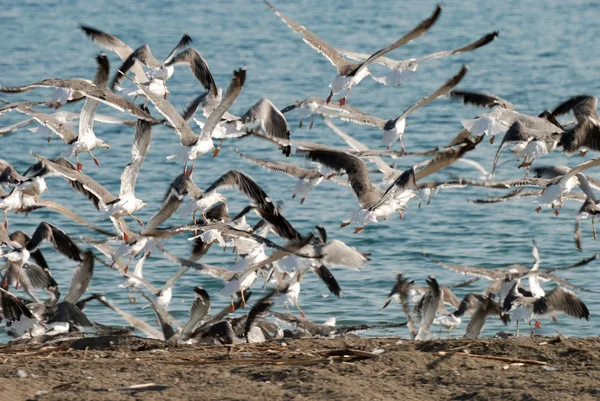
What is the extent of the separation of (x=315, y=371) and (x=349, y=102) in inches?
658

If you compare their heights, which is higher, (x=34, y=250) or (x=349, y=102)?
(x=349, y=102)

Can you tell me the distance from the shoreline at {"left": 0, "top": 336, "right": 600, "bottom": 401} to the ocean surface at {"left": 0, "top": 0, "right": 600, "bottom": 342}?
2.82 meters

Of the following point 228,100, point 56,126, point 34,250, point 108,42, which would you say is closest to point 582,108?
point 228,100

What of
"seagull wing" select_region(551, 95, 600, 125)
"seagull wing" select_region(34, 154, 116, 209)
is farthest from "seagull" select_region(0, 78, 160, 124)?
"seagull wing" select_region(551, 95, 600, 125)

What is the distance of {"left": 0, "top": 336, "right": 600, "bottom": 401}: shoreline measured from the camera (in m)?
6.61

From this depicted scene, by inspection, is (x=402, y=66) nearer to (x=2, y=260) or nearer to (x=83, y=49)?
(x=2, y=260)

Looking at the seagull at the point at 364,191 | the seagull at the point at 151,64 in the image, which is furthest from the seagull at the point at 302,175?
the seagull at the point at 151,64

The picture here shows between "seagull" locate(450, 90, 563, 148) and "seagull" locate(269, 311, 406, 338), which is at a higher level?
"seagull" locate(450, 90, 563, 148)

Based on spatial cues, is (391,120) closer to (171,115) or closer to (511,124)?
(511,124)

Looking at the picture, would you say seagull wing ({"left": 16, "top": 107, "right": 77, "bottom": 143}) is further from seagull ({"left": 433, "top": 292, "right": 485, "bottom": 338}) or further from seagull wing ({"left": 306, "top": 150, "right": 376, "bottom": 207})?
seagull ({"left": 433, "top": 292, "right": 485, "bottom": 338})

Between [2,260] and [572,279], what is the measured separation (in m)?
6.25

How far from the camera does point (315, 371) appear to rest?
7.03 m

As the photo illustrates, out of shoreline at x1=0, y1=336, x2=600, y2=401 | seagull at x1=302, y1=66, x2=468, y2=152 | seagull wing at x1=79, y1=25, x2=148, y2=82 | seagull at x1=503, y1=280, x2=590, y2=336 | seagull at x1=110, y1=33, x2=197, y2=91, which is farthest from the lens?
seagull wing at x1=79, y1=25, x2=148, y2=82

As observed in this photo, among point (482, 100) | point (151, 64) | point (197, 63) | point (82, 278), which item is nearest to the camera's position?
point (82, 278)
